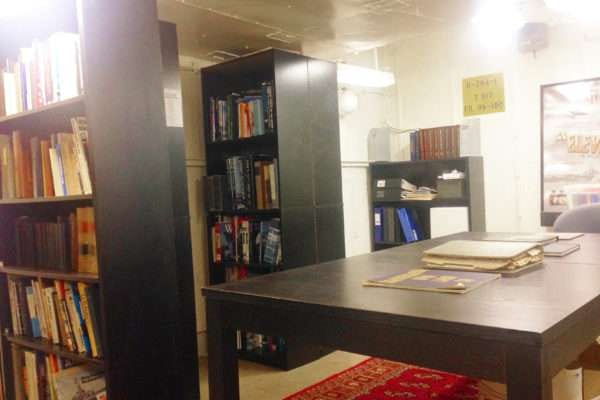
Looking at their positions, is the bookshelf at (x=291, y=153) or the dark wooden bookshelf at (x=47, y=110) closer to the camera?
the dark wooden bookshelf at (x=47, y=110)

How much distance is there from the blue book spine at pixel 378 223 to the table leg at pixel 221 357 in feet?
10.4

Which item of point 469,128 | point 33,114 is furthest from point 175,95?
point 469,128

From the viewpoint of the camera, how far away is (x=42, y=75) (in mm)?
2146

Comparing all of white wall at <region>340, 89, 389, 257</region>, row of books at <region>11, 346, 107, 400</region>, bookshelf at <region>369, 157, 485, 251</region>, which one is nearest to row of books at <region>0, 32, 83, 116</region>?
row of books at <region>11, 346, 107, 400</region>

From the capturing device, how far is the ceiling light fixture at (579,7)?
9.32 feet

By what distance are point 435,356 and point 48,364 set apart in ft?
6.30

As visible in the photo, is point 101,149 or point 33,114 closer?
point 101,149

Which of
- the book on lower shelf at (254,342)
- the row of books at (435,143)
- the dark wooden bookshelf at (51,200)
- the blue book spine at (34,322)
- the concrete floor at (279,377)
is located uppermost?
the row of books at (435,143)

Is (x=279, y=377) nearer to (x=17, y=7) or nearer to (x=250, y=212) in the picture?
(x=250, y=212)

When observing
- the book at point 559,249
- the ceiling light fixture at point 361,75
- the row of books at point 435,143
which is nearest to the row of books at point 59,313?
the book at point 559,249

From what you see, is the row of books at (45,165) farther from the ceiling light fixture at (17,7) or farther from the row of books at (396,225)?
the row of books at (396,225)

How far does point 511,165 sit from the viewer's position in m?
4.28

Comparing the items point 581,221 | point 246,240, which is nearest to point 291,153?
point 246,240

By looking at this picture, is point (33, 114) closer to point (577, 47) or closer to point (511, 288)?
point (511, 288)
